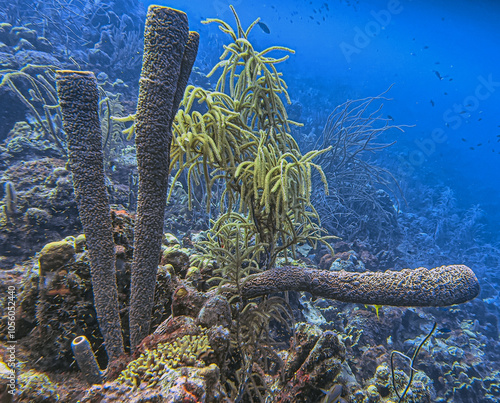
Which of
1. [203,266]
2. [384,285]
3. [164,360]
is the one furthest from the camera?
[203,266]

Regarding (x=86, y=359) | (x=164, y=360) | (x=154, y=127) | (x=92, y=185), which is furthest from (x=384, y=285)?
(x=92, y=185)

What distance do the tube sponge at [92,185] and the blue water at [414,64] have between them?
18794 millimetres

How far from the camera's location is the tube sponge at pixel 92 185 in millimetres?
1363

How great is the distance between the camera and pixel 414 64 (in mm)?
82312

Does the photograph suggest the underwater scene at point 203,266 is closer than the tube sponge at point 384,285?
Yes

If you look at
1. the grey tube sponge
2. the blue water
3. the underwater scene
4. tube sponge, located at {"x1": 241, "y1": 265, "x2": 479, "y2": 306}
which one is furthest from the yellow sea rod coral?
the blue water

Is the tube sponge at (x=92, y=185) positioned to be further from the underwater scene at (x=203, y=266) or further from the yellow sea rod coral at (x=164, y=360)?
the yellow sea rod coral at (x=164, y=360)

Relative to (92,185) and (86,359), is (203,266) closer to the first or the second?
(86,359)

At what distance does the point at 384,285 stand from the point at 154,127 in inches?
76.7

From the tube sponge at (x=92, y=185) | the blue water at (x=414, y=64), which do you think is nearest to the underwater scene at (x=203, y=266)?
the tube sponge at (x=92, y=185)

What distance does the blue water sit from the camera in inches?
1042

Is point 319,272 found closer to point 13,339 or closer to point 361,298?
point 361,298

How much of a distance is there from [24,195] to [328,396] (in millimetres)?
4653

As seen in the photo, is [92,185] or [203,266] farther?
[203,266]
